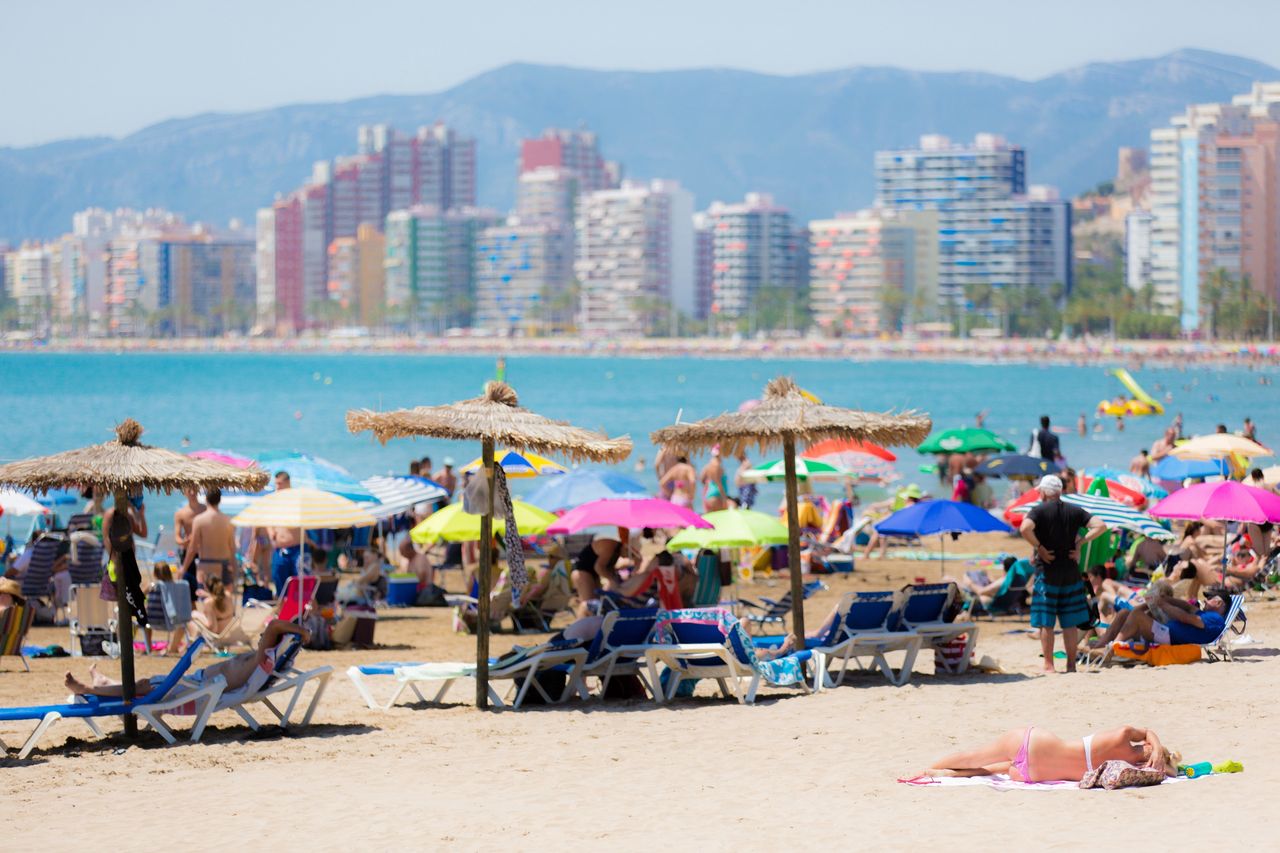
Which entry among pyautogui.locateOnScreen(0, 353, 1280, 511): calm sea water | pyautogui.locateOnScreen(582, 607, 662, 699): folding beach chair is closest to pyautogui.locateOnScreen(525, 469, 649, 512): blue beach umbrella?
pyautogui.locateOnScreen(582, 607, 662, 699): folding beach chair

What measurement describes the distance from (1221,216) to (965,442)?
157m

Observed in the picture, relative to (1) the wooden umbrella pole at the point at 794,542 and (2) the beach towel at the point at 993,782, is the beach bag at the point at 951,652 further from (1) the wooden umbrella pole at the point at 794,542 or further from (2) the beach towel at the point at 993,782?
(2) the beach towel at the point at 993,782

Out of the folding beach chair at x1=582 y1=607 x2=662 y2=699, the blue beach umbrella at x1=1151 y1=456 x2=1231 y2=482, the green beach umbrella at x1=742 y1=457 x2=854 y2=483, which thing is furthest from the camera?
the blue beach umbrella at x1=1151 y1=456 x2=1231 y2=482

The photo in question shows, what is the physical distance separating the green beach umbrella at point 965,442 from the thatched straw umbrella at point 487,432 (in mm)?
12482

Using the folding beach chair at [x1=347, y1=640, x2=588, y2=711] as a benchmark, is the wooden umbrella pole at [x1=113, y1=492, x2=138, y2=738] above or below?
above

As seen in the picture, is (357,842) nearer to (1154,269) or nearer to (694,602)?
(694,602)

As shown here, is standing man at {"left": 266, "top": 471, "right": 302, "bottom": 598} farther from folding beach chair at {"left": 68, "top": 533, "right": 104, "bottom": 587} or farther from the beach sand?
the beach sand

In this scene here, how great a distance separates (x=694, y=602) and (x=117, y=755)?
5432mm

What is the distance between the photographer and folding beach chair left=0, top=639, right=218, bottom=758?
8.45 m

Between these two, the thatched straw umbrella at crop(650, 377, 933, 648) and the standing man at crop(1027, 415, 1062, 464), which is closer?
the thatched straw umbrella at crop(650, 377, 933, 648)

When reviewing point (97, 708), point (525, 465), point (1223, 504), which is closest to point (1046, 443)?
point (525, 465)

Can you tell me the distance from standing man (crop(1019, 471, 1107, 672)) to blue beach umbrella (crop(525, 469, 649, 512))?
163 inches

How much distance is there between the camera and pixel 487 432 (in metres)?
9.54

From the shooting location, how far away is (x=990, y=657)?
1129cm
